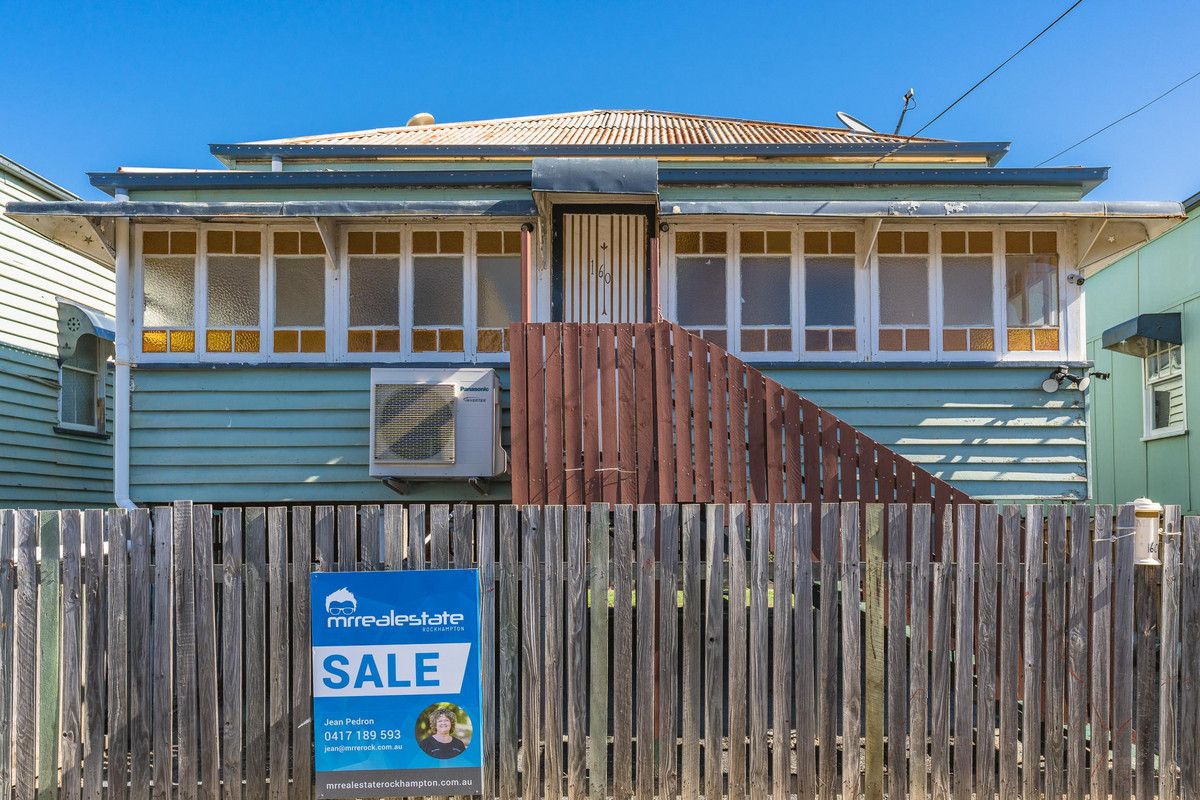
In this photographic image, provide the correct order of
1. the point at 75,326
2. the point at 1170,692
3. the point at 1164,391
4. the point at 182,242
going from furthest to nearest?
the point at 1164,391 < the point at 75,326 < the point at 182,242 < the point at 1170,692

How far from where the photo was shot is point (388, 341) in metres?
7.84

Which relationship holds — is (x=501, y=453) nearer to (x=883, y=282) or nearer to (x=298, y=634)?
(x=298, y=634)

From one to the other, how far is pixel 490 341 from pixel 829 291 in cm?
307

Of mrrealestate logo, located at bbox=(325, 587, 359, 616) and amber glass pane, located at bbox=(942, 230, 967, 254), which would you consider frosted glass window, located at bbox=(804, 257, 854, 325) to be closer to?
amber glass pane, located at bbox=(942, 230, 967, 254)

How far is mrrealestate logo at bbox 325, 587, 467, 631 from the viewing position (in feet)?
14.3

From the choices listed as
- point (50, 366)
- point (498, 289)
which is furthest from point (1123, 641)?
point (50, 366)

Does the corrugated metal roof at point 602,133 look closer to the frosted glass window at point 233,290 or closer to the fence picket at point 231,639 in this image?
the frosted glass window at point 233,290

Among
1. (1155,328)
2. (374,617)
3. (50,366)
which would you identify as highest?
(1155,328)

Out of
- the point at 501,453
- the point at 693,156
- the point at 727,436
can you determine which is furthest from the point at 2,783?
the point at 693,156

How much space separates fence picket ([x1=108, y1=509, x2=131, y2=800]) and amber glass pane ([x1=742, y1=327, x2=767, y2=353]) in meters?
4.93

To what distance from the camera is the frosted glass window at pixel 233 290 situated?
784 cm

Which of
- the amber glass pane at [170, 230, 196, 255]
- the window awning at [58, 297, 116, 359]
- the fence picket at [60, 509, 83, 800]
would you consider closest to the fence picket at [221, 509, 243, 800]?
the fence picket at [60, 509, 83, 800]

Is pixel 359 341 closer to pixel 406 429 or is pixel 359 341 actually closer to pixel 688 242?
pixel 406 429

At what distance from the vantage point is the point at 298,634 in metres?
4.39
